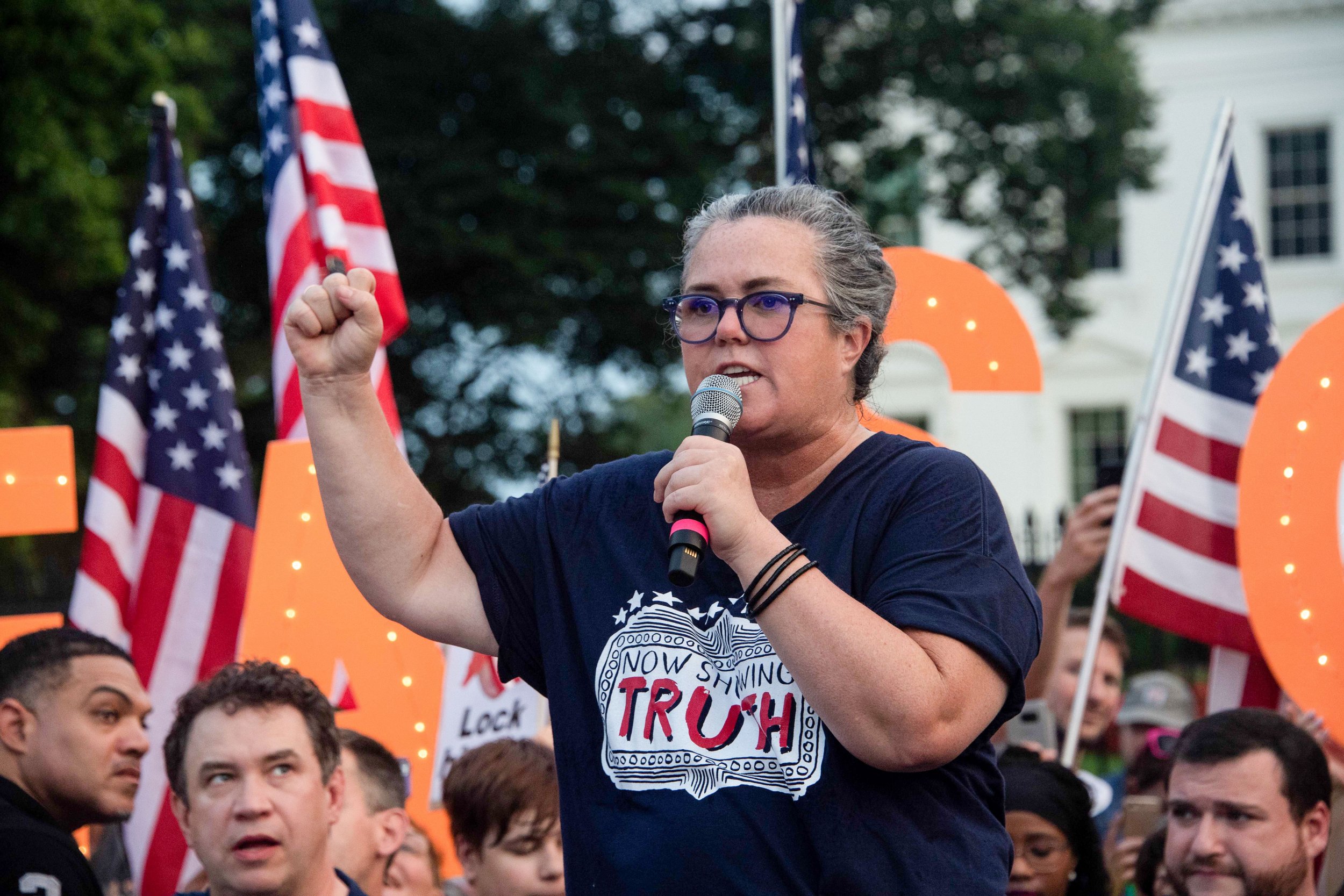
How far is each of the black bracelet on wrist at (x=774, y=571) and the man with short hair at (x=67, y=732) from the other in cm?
264

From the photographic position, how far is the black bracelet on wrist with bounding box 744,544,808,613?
1928 mm

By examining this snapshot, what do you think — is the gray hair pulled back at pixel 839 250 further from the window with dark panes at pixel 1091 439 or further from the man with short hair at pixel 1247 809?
the window with dark panes at pixel 1091 439

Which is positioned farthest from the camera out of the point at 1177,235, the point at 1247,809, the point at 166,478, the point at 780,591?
the point at 1177,235

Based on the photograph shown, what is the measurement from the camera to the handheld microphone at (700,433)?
→ 194 cm

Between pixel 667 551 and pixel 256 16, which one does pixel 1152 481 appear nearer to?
pixel 667 551

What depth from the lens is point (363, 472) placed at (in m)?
2.26

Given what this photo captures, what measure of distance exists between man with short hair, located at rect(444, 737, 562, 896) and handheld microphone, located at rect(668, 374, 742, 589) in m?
2.04

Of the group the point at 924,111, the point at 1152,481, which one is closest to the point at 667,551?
the point at 1152,481

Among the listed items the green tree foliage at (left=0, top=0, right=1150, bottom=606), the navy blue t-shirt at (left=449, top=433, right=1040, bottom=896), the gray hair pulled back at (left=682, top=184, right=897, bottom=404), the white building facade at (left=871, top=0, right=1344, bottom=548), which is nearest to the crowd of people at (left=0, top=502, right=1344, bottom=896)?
the navy blue t-shirt at (left=449, top=433, right=1040, bottom=896)

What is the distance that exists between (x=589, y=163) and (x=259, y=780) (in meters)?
12.1

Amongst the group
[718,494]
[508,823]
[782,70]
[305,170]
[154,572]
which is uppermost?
[782,70]

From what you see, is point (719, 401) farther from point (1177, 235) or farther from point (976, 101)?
point (1177, 235)

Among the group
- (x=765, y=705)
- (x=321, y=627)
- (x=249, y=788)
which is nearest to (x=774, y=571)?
(x=765, y=705)

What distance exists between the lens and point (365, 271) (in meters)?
2.31
